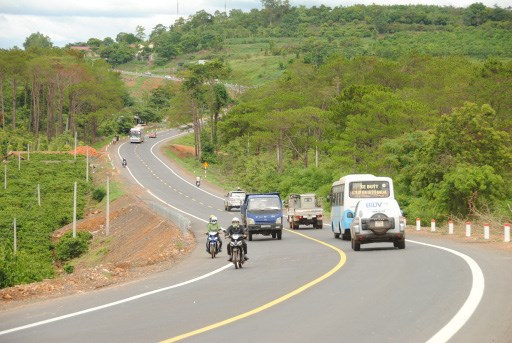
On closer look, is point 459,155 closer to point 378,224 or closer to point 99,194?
point 378,224

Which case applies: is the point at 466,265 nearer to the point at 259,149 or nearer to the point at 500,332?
the point at 500,332

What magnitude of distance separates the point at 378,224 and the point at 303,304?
47.5 feet

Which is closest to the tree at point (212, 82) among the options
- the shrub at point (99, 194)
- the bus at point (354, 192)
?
the shrub at point (99, 194)

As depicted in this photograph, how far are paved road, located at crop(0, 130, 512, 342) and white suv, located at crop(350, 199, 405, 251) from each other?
68.3 inches

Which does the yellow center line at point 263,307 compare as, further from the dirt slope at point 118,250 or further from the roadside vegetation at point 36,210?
the roadside vegetation at point 36,210

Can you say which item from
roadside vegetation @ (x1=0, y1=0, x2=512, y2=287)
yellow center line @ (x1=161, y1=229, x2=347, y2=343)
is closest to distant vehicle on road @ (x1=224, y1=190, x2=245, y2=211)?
roadside vegetation @ (x1=0, y1=0, x2=512, y2=287)

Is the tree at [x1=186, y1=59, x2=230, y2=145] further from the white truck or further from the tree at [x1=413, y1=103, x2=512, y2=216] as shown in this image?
the white truck

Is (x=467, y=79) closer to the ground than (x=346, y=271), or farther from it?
farther from it

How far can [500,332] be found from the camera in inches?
453

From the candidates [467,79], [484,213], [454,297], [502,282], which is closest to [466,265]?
[502,282]

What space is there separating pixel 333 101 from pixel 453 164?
158ft

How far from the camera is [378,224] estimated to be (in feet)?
96.7

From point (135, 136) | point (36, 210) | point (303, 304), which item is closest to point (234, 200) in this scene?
point (36, 210)

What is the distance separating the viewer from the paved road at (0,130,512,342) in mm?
12148
